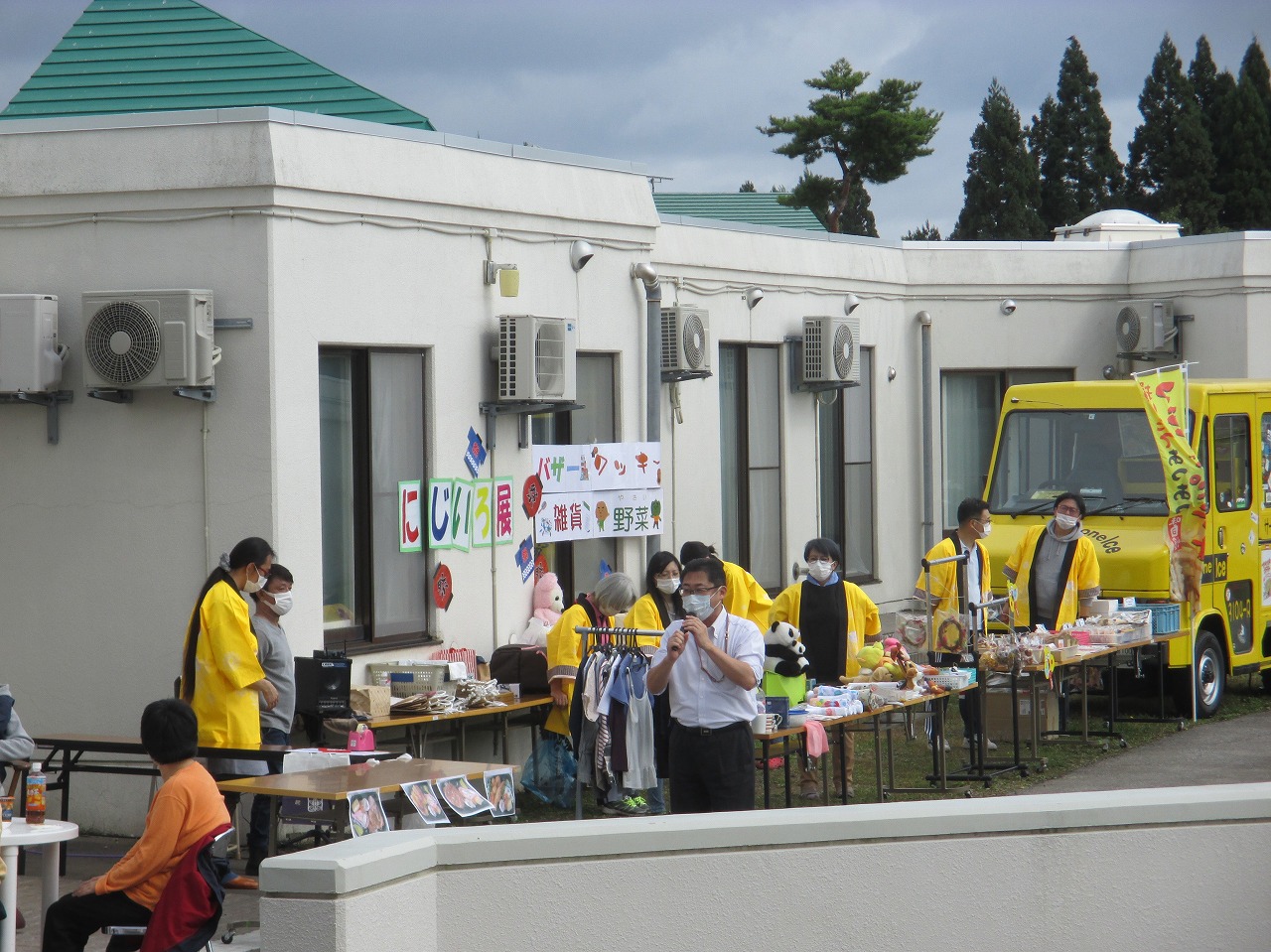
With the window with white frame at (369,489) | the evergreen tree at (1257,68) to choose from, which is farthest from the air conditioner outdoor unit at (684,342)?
the evergreen tree at (1257,68)

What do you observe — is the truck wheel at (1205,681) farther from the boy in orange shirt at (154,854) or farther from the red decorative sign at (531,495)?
the boy in orange shirt at (154,854)

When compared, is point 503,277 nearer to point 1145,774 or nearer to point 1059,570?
point 1059,570

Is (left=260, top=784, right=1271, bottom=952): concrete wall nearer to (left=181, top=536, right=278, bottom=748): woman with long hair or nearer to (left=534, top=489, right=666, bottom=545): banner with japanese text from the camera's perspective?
(left=181, top=536, right=278, bottom=748): woman with long hair

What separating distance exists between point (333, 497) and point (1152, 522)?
7.11 metres

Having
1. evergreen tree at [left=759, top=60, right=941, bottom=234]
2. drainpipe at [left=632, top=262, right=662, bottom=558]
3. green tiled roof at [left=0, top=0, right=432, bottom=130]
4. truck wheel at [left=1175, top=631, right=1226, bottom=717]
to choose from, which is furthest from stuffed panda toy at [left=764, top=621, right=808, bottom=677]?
evergreen tree at [left=759, top=60, right=941, bottom=234]

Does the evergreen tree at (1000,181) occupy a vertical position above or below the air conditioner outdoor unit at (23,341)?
above

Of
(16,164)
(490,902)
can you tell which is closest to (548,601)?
(16,164)

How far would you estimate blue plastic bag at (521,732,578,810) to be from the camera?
11336mm

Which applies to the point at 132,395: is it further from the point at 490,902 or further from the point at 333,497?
the point at 490,902

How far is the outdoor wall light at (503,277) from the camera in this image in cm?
1159

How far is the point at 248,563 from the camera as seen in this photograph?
8.99 metres

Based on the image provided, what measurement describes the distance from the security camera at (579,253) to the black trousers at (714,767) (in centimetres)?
537

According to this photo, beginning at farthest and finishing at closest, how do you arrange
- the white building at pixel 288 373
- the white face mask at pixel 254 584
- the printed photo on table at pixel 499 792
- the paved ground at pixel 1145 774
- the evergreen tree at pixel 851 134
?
the evergreen tree at pixel 851 134, the white building at pixel 288 373, the white face mask at pixel 254 584, the paved ground at pixel 1145 774, the printed photo on table at pixel 499 792

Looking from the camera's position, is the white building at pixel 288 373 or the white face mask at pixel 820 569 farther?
the white face mask at pixel 820 569
